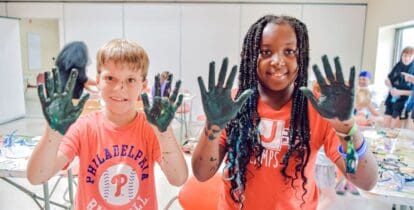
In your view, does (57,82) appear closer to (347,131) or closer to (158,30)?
(347,131)

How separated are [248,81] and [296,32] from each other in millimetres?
197

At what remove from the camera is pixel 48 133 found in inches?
33.5

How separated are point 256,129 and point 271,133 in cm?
5

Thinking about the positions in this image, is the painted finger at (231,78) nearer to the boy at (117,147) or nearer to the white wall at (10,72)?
the boy at (117,147)

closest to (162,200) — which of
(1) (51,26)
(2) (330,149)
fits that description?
(2) (330,149)

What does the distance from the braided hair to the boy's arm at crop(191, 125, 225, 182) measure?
0.18 ft

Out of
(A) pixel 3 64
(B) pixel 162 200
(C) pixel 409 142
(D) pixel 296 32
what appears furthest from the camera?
(A) pixel 3 64

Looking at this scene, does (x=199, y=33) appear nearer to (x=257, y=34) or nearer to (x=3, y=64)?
(x=3, y=64)

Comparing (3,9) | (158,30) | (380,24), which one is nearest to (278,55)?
(380,24)

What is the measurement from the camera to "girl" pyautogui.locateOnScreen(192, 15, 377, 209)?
0.91 meters

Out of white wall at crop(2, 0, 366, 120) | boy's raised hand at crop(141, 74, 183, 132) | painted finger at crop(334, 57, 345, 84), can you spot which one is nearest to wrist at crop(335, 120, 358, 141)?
painted finger at crop(334, 57, 345, 84)

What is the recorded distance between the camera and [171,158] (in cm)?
94

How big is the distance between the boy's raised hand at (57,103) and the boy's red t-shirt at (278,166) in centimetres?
42

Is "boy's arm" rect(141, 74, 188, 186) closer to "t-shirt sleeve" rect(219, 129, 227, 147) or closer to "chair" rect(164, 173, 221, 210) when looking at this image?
"t-shirt sleeve" rect(219, 129, 227, 147)
